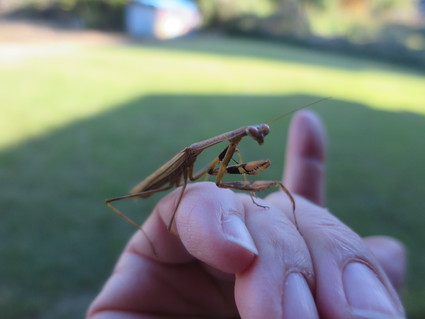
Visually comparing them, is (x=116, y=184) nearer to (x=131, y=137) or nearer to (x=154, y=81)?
(x=131, y=137)

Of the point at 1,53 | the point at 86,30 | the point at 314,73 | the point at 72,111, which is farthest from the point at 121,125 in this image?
the point at 86,30

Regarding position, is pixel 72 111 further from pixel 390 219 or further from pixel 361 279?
pixel 361 279

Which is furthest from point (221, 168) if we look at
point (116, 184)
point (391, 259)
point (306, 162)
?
point (116, 184)

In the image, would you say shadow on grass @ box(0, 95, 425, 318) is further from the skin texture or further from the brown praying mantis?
the brown praying mantis

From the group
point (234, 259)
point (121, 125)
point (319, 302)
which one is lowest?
point (121, 125)

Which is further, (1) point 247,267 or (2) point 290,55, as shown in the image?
(2) point 290,55

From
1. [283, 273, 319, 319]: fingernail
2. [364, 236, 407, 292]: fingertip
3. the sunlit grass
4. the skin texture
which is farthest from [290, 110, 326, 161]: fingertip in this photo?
the sunlit grass
